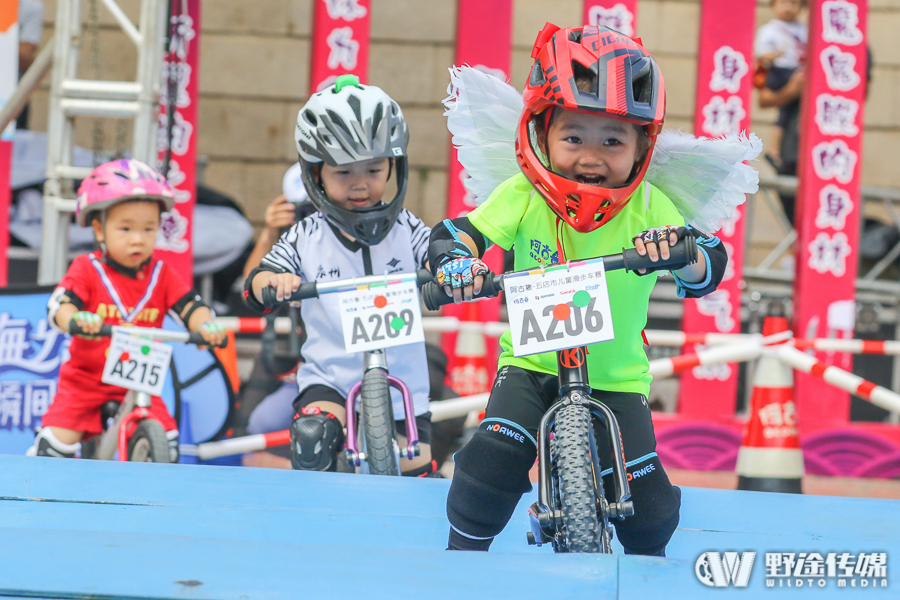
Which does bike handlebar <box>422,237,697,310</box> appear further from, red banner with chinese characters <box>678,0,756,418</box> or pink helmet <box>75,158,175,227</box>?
red banner with chinese characters <box>678,0,756,418</box>

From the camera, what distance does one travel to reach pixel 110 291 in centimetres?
430

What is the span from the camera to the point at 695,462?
21.0 feet

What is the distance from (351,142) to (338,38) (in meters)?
3.50

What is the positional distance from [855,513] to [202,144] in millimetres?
7650

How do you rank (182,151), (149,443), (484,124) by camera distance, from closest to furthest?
(484,124) < (149,443) < (182,151)

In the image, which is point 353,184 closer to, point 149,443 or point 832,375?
point 149,443

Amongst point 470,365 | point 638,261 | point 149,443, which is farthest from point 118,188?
point 470,365

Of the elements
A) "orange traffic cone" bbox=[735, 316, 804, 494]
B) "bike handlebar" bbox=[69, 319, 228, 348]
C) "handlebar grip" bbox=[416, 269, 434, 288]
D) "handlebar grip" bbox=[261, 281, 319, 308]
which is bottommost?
"orange traffic cone" bbox=[735, 316, 804, 494]

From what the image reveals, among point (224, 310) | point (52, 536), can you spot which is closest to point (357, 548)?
point (52, 536)

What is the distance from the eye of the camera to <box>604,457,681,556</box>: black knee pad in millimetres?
2475

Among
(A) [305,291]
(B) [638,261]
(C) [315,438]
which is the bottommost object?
(C) [315,438]

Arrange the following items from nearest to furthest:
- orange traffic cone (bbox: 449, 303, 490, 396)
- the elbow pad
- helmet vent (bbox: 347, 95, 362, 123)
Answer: helmet vent (bbox: 347, 95, 362, 123) → the elbow pad → orange traffic cone (bbox: 449, 303, 490, 396)

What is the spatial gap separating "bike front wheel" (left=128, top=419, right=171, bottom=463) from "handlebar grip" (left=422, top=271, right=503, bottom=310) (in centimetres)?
180

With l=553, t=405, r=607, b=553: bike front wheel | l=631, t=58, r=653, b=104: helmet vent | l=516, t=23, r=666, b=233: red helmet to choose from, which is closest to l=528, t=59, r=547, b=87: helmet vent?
l=516, t=23, r=666, b=233: red helmet
